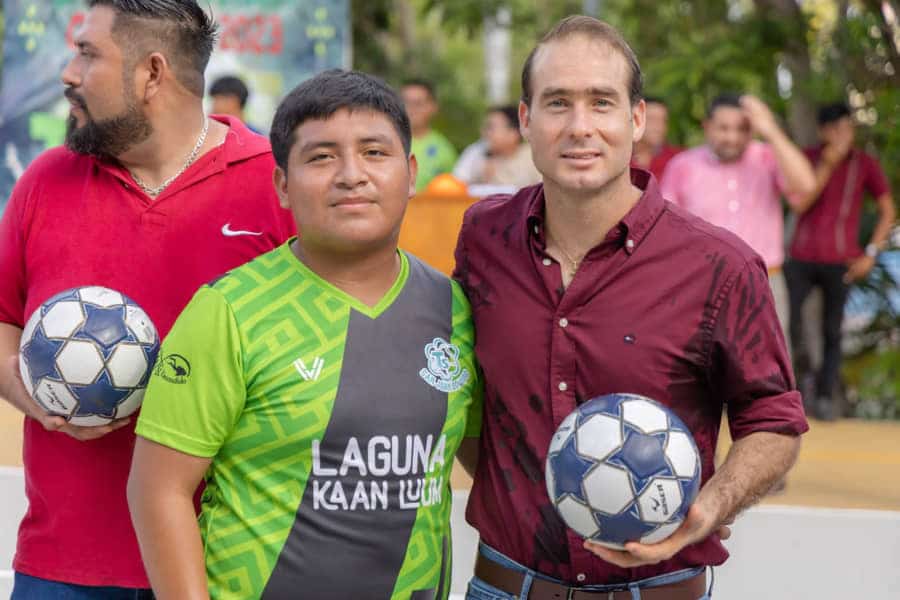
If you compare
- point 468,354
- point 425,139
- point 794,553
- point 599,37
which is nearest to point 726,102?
point 794,553

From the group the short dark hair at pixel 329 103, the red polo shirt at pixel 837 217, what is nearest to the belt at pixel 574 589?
the short dark hair at pixel 329 103

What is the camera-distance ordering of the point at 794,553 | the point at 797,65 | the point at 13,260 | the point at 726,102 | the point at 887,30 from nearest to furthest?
the point at 13,260 < the point at 794,553 < the point at 726,102 < the point at 887,30 < the point at 797,65

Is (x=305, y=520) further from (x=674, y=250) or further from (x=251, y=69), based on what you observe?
(x=251, y=69)

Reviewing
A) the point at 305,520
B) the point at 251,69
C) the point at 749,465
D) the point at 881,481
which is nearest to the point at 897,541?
the point at 881,481

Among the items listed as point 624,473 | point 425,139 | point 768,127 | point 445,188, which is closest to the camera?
point 624,473

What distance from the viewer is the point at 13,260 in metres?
3.99

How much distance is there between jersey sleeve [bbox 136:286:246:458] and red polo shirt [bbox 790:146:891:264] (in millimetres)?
9408

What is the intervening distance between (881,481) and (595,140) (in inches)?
284

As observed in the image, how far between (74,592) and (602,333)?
1595 millimetres

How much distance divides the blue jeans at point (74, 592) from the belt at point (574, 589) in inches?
38.3

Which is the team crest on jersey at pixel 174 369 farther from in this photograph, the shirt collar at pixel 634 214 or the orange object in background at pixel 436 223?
the orange object in background at pixel 436 223

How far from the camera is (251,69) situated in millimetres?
15758

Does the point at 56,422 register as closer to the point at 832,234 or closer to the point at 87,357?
the point at 87,357

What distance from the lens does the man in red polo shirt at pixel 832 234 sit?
39.2 feet
